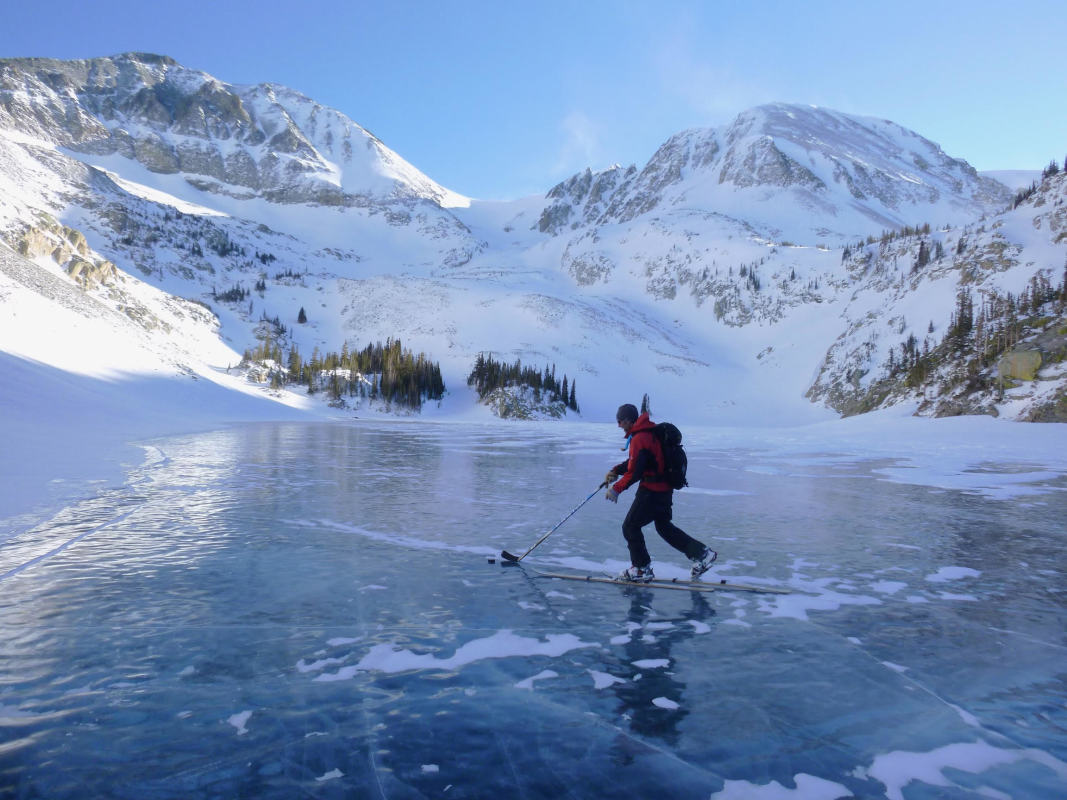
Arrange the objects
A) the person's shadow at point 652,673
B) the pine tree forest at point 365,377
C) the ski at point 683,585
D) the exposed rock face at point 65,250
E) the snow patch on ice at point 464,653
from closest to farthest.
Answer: the person's shadow at point 652,673
the snow patch on ice at point 464,653
the ski at point 683,585
the exposed rock face at point 65,250
the pine tree forest at point 365,377

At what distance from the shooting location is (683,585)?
8109mm

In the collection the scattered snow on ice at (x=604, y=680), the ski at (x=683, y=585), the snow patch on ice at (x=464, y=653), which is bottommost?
the scattered snow on ice at (x=604, y=680)

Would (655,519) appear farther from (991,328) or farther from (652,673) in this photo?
(991,328)

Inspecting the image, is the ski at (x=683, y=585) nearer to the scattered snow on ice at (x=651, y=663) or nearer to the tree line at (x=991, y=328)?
the scattered snow on ice at (x=651, y=663)

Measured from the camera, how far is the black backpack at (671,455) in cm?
825

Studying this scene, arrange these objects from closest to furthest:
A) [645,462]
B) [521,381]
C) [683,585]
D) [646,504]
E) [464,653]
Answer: [464,653]
[683,585]
[645,462]
[646,504]
[521,381]

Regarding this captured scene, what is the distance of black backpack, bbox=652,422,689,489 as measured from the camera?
27.1 feet

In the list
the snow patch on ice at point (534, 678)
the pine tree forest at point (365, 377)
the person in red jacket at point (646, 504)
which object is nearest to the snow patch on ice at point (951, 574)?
the person in red jacket at point (646, 504)

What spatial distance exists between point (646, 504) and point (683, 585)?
1.14 meters

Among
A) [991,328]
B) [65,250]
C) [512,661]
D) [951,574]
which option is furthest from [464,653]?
[65,250]

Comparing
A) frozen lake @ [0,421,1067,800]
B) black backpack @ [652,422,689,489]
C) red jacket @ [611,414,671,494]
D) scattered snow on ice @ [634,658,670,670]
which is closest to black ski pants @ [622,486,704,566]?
red jacket @ [611,414,671,494]

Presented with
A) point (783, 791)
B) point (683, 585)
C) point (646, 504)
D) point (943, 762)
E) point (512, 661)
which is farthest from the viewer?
point (646, 504)

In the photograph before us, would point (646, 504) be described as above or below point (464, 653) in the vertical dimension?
above

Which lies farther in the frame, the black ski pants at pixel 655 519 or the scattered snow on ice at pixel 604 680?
the black ski pants at pixel 655 519
